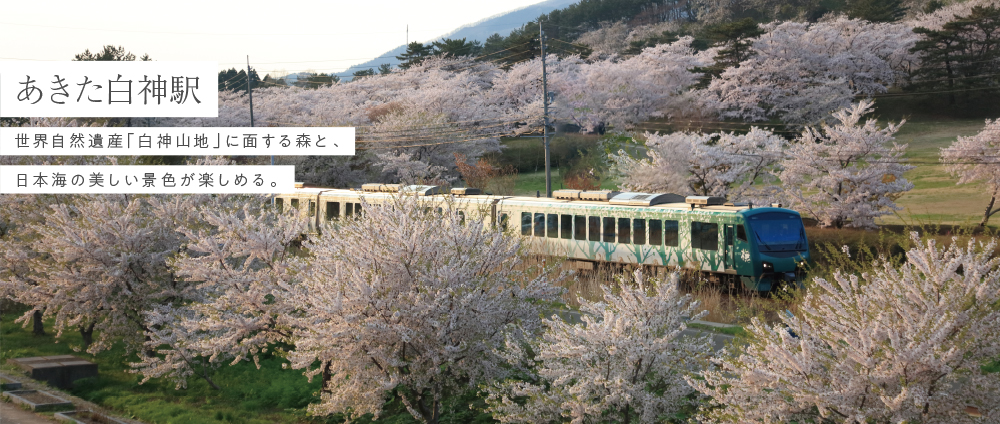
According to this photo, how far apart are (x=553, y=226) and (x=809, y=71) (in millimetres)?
40012

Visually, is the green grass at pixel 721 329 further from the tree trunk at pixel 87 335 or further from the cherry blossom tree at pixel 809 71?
the cherry blossom tree at pixel 809 71

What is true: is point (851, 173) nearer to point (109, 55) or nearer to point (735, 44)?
point (735, 44)

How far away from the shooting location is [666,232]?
74.9ft

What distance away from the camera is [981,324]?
27.7ft

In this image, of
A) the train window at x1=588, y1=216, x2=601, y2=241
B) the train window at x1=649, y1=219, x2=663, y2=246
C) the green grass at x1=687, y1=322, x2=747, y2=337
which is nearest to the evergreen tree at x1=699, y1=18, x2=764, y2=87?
the train window at x1=588, y1=216, x2=601, y2=241

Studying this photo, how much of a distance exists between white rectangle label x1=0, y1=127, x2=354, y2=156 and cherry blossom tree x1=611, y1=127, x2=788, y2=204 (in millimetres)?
15157

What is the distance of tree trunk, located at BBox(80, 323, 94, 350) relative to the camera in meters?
22.0

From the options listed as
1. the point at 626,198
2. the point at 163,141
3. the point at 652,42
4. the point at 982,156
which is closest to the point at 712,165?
the point at 626,198

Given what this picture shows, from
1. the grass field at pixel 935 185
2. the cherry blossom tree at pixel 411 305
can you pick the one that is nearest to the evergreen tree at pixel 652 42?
the grass field at pixel 935 185

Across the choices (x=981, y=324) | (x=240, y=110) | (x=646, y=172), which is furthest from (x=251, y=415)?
(x=240, y=110)

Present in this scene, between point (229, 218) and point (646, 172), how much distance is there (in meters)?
21.6

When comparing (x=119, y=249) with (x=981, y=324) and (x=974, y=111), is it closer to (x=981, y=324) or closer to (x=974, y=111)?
(x=981, y=324)

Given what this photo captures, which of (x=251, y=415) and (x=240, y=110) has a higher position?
(x=240, y=110)

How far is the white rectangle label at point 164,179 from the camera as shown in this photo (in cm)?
1944
